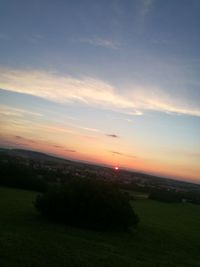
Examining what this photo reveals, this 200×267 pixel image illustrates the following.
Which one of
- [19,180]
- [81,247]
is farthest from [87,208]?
[19,180]

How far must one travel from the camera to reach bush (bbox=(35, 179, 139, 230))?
2011cm

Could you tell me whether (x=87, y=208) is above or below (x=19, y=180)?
above

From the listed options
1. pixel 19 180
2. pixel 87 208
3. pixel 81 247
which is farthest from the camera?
pixel 19 180

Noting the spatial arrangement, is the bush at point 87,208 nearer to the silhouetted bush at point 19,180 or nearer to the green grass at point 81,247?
the green grass at point 81,247

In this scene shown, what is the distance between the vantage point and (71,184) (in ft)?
71.7

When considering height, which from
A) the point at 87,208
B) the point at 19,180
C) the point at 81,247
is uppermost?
the point at 87,208

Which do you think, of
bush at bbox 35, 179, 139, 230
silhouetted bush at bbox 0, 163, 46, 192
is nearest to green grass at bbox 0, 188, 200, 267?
bush at bbox 35, 179, 139, 230

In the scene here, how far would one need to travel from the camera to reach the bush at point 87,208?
2011 cm

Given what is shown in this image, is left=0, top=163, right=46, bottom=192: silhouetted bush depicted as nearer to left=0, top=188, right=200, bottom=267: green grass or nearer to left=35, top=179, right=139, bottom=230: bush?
left=0, top=188, right=200, bottom=267: green grass

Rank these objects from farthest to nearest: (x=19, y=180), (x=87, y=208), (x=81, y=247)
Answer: (x=19, y=180), (x=87, y=208), (x=81, y=247)

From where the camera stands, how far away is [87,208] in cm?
2028

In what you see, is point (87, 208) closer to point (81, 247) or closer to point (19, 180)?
point (81, 247)

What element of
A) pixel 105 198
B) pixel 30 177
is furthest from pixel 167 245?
pixel 30 177

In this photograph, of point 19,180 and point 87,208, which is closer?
point 87,208
